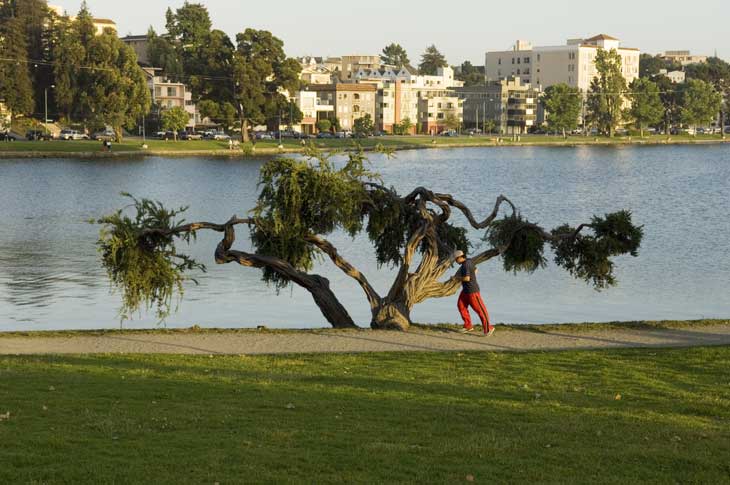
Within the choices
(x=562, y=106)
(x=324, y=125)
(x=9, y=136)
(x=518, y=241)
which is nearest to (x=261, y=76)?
(x=9, y=136)

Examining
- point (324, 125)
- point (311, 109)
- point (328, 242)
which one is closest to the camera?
point (328, 242)

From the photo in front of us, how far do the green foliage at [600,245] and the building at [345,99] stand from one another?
503ft

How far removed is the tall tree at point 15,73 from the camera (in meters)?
119

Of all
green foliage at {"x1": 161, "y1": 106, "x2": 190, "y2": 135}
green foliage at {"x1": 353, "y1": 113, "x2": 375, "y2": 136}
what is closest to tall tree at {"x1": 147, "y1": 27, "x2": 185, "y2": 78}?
green foliage at {"x1": 161, "y1": 106, "x2": 190, "y2": 135}

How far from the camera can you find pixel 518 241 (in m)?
24.7

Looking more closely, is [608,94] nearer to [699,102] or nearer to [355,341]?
[699,102]

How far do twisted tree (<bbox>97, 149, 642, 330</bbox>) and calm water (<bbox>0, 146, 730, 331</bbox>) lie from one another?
502 cm

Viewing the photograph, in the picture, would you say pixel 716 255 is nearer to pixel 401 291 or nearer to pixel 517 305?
pixel 517 305

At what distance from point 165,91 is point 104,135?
1933 cm

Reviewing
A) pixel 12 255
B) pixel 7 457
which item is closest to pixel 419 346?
pixel 7 457

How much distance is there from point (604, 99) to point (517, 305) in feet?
502

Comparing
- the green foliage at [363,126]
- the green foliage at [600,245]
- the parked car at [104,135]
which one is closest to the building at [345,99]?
the green foliage at [363,126]

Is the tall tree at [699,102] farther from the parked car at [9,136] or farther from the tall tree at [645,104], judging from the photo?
the parked car at [9,136]

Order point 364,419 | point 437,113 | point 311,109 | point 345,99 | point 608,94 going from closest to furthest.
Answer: point 364,419, point 311,109, point 608,94, point 345,99, point 437,113
